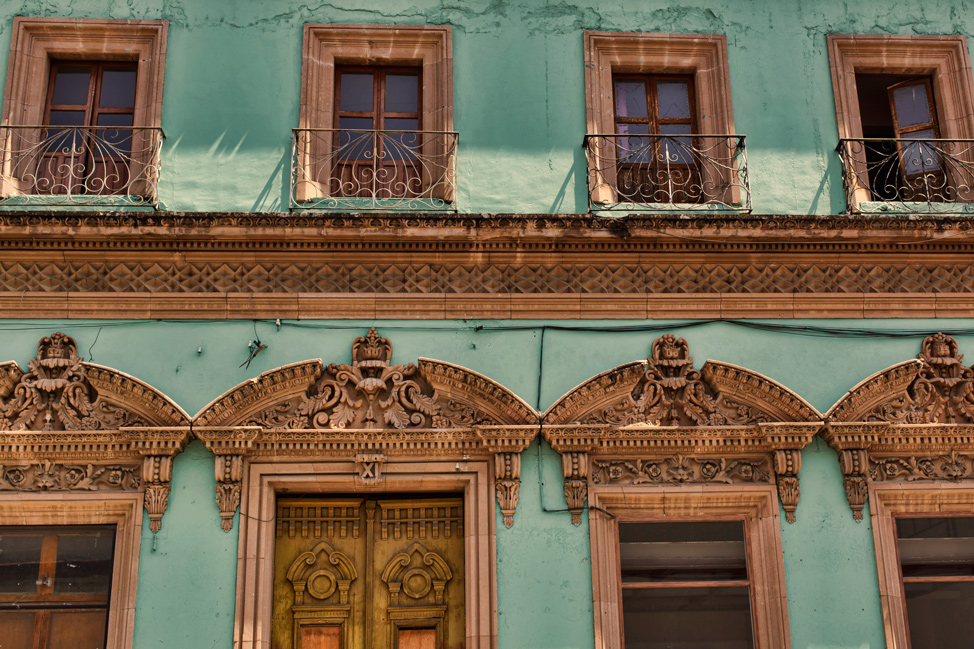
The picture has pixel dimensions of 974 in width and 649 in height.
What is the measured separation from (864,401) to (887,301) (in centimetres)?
98

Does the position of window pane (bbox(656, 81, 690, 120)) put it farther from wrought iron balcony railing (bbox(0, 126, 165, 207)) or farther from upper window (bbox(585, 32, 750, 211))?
wrought iron balcony railing (bbox(0, 126, 165, 207))

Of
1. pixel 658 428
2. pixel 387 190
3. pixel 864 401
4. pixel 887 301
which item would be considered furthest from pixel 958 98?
pixel 387 190

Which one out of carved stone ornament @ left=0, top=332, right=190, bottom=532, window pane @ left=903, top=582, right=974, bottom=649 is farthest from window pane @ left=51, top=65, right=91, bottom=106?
window pane @ left=903, top=582, right=974, bottom=649

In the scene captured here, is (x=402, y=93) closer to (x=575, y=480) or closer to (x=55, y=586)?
(x=575, y=480)

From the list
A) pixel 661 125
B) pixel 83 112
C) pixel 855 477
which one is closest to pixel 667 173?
pixel 661 125

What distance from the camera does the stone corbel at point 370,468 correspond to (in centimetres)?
827

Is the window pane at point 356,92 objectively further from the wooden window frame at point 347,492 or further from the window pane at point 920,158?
the window pane at point 920,158

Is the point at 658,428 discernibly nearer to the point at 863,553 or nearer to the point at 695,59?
the point at 863,553

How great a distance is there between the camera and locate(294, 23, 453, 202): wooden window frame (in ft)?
30.8

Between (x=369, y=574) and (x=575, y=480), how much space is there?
6.18ft

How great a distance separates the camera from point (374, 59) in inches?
384

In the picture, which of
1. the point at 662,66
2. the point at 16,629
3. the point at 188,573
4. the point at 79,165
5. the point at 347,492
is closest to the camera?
the point at 188,573

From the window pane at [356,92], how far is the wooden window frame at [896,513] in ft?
18.9

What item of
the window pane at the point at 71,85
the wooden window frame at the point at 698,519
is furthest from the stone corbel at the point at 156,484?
the window pane at the point at 71,85
